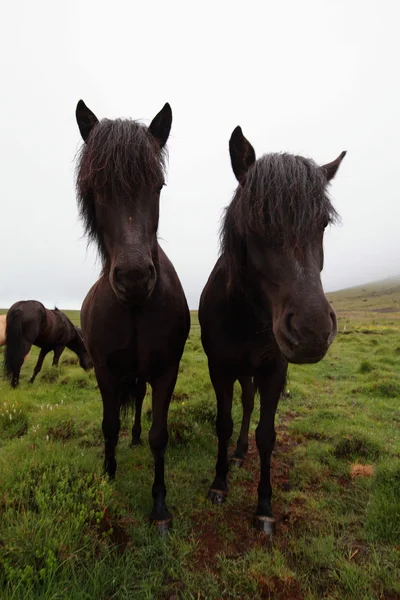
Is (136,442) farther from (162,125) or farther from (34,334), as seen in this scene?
(34,334)

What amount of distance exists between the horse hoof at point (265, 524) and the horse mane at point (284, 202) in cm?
257

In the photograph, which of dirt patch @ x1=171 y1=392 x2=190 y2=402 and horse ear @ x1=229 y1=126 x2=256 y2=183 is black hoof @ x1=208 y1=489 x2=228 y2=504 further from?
horse ear @ x1=229 y1=126 x2=256 y2=183

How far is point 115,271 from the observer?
2316mm

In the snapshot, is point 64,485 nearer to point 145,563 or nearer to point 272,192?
point 145,563

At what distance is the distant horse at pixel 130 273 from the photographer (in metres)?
2.42

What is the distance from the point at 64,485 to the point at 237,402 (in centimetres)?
438

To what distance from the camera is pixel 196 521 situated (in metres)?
3.12

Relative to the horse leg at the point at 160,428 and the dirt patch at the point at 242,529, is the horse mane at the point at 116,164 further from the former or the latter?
the dirt patch at the point at 242,529

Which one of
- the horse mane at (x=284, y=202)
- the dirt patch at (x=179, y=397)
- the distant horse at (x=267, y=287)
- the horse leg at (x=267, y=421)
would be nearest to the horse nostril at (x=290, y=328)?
the distant horse at (x=267, y=287)

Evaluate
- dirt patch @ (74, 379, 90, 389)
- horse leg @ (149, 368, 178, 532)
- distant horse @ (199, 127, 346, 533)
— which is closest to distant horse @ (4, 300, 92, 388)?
dirt patch @ (74, 379, 90, 389)

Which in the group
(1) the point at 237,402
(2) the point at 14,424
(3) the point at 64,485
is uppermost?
(3) the point at 64,485

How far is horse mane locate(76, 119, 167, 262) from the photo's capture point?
2518 mm

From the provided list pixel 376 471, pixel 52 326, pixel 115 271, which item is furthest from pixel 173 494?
pixel 52 326

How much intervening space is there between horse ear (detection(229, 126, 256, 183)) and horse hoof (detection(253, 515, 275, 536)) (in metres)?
3.16
